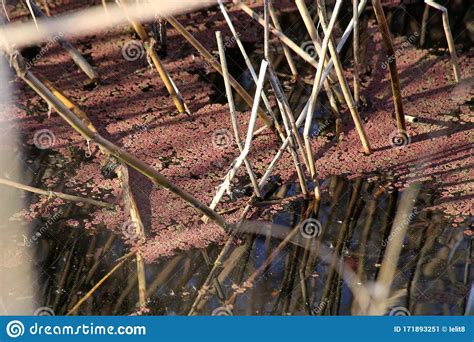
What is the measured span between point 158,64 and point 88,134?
1.09 meters

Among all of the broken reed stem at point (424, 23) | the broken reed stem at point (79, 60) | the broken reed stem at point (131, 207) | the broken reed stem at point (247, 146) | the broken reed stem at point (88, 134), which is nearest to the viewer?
the broken reed stem at point (88, 134)

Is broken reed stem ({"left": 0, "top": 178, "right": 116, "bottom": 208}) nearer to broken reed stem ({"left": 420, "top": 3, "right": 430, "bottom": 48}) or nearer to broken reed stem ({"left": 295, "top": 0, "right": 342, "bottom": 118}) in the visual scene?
broken reed stem ({"left": 295, "top": 0, "right": 342, "bottom": 118})

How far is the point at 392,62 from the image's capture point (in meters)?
3.12

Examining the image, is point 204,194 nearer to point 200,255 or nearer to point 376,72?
point 200,255

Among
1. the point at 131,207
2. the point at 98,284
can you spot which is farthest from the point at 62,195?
the point at 98,284

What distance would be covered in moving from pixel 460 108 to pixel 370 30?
62 centimetres

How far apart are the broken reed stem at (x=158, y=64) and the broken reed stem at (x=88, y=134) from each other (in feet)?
2.23

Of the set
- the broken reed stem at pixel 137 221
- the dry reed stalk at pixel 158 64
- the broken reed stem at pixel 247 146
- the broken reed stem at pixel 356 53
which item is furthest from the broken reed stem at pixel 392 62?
the broken reed stem at pixel 137 221

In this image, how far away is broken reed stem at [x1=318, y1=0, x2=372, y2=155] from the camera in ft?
9.85

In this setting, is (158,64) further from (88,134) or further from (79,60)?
(88,134)

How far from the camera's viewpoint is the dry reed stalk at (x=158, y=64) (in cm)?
329

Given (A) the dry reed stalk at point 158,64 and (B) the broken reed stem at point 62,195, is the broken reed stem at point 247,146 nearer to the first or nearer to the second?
(B) the broken reed stem at point 62,195

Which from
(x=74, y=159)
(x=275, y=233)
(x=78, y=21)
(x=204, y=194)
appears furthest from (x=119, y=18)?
(x=275, y=233)

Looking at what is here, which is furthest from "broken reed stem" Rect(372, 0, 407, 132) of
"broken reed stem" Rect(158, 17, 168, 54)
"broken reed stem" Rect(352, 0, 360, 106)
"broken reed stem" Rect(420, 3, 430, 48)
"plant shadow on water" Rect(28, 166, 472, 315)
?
"broken reed stem" Rect(158, 17, 168, 54)
